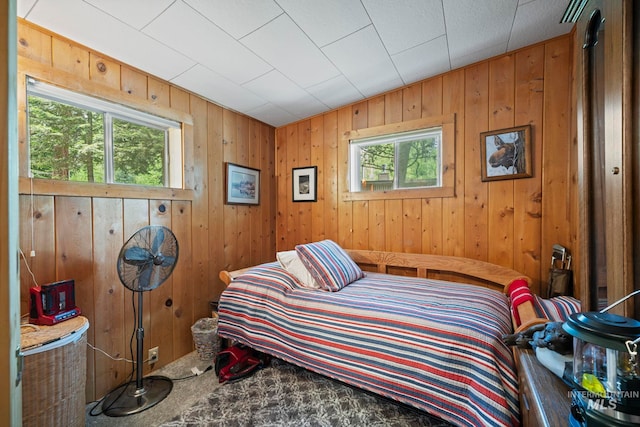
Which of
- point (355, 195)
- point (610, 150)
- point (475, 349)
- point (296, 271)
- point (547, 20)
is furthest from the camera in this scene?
point (355, 195)

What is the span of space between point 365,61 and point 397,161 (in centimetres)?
97

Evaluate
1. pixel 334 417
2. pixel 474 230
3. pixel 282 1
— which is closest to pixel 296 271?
pixel 334 417

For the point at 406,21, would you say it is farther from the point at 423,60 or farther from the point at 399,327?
the point at 399,327

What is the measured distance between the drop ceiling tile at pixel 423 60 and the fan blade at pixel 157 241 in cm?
205

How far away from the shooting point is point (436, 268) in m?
2.32

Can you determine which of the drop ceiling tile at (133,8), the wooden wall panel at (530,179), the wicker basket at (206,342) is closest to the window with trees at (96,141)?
the drop ceiling tile at (133,8)

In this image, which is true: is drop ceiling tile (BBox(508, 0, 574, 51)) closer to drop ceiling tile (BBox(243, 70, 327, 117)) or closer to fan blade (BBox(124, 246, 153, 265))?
drop ceiling tile (BBox(243, 70, 327, 117))

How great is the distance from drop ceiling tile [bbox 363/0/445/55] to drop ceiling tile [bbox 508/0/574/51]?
0.47 m

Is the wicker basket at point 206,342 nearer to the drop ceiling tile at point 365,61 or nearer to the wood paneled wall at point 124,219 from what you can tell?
the wood paneled wall at point 124,219

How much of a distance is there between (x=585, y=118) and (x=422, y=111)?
1.70m

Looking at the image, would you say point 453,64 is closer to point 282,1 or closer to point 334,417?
point 282,1

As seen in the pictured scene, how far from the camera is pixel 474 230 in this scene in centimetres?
224

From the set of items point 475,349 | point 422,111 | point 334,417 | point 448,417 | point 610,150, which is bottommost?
point 334,417

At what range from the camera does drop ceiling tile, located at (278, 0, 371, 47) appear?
57.7 inches
